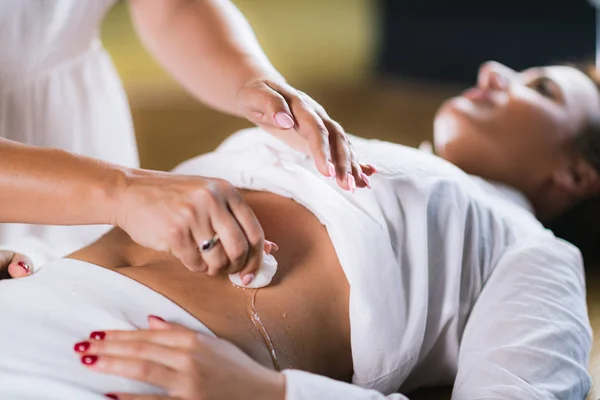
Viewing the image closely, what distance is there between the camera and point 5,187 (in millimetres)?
994

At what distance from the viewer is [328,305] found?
1.22 metres

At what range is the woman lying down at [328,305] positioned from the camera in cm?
99

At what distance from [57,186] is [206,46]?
576 millimetres

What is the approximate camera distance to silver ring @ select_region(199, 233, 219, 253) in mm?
927

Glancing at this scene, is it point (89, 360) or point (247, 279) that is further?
point (247, 279)

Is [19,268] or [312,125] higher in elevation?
[312,125]

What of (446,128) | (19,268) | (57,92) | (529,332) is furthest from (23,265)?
(446,128)

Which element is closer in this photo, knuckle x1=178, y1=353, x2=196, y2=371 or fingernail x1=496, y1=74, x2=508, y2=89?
knuckle x1=178, y1=353, x2=196, y2=371

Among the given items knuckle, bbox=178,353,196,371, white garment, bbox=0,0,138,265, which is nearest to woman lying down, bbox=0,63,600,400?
knuckle, bbox=178,353,196,371

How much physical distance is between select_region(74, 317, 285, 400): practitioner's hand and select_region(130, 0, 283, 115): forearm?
51cm

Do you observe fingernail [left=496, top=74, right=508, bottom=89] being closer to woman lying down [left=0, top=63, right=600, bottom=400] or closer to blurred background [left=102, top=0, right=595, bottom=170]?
woman lying down [left=0, top=63, right=600, bottom=400]

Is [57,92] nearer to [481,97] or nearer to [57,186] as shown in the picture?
[57,186]

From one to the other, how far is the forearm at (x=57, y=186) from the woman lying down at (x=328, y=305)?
0.43ft

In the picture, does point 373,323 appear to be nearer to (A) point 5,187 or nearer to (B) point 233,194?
(B) point 233,194
